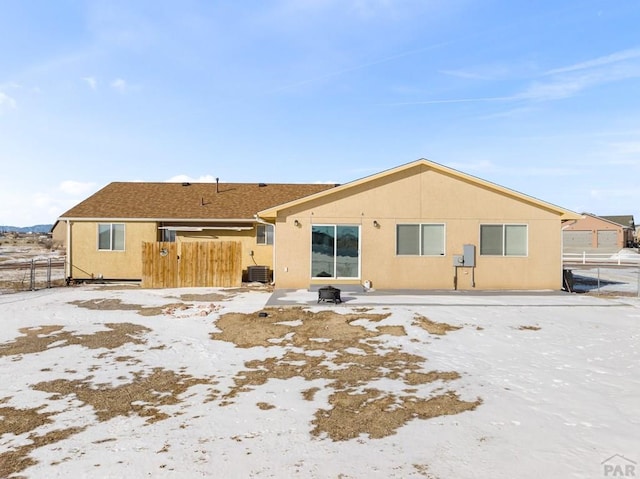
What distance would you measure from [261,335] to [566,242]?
59782mm

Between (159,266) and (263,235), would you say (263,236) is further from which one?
(159,266)

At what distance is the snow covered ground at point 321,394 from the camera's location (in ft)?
13.8

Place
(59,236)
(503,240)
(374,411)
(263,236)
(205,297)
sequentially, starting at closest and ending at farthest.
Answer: (374,411)
(205,297)
(503,240)
(263,236)
(59,236)

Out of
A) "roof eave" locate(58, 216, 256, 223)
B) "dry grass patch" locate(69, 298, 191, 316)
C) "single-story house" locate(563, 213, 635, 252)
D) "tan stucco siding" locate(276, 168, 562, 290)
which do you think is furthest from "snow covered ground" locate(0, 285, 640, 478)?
"single-story house" locate(563, 213, 635, 252)

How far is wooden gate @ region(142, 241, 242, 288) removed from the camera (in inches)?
721

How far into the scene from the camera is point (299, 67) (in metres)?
19.0

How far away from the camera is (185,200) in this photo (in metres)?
22.1

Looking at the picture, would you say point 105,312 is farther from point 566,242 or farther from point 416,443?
point 566,242

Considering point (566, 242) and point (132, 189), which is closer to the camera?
point (132, 189)

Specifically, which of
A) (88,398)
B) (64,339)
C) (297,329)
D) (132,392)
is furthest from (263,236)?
(88,398)

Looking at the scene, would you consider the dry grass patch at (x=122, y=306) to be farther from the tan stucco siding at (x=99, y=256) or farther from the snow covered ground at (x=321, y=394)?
the tan stucco siding at (x=99, y=256)

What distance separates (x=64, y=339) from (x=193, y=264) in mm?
9437

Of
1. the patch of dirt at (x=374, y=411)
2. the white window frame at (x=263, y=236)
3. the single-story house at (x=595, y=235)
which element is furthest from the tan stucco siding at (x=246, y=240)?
the single-story house at (x=595, y=235)

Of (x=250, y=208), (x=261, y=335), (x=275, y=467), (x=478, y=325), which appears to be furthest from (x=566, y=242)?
(x=275, y=467)
